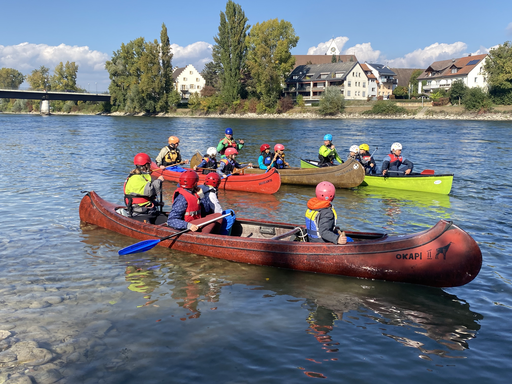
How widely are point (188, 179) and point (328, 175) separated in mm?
8960

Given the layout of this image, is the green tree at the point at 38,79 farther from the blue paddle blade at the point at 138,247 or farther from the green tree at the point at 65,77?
the blue paddle blade at the point at 138,247

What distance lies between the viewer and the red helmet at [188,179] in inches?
318

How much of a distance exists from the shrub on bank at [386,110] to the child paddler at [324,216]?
64.4 meters

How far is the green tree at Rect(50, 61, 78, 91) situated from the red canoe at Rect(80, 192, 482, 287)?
125m

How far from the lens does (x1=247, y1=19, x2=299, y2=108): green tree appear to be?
249 feet

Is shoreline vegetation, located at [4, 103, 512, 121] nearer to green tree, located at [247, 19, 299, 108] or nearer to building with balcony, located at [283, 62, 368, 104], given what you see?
green tree, located at [247, 19, 299, 108]

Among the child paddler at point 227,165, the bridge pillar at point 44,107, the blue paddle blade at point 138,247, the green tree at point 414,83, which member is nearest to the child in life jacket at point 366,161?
the child paddler at point 227,165

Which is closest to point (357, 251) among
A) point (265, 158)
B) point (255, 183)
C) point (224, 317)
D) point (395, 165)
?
point (224, 317)

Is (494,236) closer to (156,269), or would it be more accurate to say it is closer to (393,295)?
(393,295)

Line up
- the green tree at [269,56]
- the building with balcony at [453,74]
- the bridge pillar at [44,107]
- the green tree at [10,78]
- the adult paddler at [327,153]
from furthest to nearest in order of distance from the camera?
the green tree at [10,78]
the bridge pillar at [44,107]
the building with balcony at [453,74]
the green tree at [269,56]
the adult paddler at [327,153]

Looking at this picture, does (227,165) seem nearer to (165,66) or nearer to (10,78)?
(165,66)

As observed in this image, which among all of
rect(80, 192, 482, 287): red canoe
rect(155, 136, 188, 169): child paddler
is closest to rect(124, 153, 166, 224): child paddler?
rect(80, 192, 482, 287): red canoe

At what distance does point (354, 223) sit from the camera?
11.2 meters

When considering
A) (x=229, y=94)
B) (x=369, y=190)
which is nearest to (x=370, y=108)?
(x=229, y=94)
